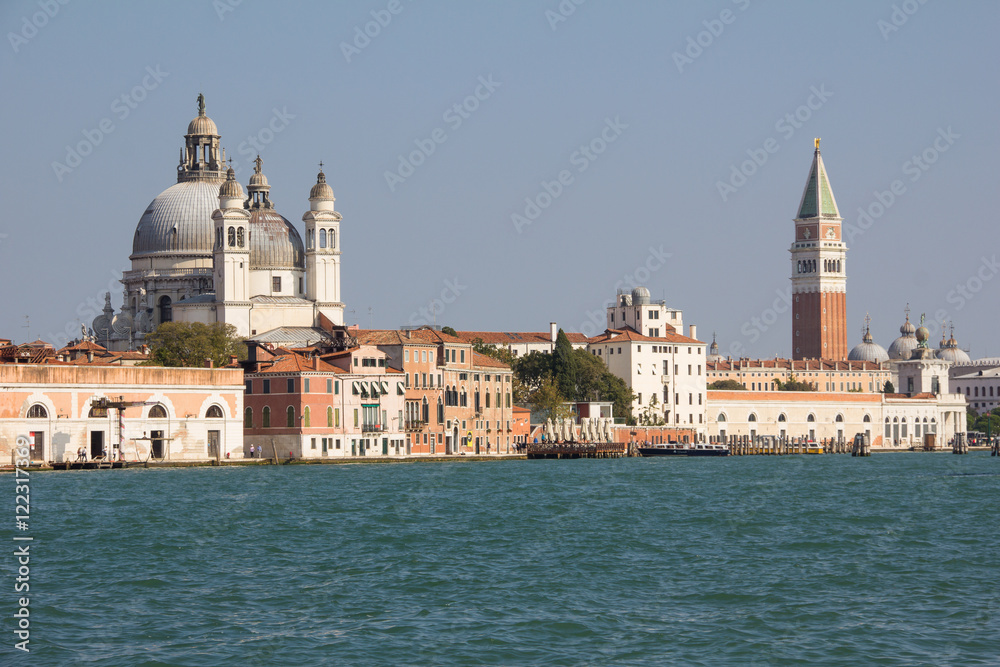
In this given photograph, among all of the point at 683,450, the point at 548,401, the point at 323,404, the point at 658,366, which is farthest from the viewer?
the point at 658,366

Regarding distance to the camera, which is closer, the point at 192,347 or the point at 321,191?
the point at 192,347

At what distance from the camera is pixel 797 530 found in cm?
2989

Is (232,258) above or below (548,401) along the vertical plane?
above

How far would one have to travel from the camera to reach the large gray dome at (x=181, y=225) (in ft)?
253

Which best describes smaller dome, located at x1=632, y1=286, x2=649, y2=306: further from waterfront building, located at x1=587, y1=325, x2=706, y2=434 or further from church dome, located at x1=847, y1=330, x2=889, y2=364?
church dome, located at x1=847, y1=330, x2=889, y2=364

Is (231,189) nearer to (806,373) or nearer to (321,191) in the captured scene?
(321,191)

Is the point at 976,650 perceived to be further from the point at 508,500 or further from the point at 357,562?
the point at 508,500

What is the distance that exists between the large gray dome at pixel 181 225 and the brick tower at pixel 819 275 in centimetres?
6539

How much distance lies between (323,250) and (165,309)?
8.62 metres

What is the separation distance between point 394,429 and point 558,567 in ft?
134

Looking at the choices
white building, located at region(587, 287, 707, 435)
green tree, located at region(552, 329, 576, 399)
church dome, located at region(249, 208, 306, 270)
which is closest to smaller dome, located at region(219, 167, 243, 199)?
church dome, located at region(249, 208, 306, 270)

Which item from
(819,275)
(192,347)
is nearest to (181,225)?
(192,347)

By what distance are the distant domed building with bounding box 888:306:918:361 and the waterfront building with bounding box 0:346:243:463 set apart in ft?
305

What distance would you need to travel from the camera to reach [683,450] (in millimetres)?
79312
